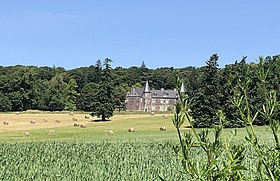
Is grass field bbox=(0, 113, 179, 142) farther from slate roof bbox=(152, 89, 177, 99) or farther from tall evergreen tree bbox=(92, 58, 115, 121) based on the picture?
slate roof bbox=(152, 89, 177, 99)

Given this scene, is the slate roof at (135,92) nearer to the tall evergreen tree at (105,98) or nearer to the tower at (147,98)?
the tower at (147,98)

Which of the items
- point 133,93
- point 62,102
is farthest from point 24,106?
point 133,93

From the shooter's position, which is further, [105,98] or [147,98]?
[147,98]

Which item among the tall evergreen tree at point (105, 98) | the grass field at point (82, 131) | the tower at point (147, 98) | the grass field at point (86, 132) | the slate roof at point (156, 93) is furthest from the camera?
the slate roof at point (156, 93)

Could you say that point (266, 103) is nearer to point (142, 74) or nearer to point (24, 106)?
point (24, 106)

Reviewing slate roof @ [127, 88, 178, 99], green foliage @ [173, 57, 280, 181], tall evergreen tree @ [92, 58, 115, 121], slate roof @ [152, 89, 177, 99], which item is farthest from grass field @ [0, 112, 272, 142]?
slate roof @ [152, 89, 177, 99]

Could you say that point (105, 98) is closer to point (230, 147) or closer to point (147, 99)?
point (147, 99)

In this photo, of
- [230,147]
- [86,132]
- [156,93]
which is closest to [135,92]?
[156,93]

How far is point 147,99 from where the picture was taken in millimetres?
114062

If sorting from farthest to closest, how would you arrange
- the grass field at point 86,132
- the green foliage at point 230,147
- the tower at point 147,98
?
the tower at point 147,98 < the grass field at point 86,132 < the green foliage at point 230,147

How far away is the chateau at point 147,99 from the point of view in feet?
375

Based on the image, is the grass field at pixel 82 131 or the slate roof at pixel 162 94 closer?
the grass field at pixel 82 131

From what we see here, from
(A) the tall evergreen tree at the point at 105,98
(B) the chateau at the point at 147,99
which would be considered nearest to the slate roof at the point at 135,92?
(B) the chateau at the point at 147,99

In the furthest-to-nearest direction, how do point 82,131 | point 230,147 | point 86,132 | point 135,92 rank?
point 135,92
point 82,131
point 86,132
point 230,147
